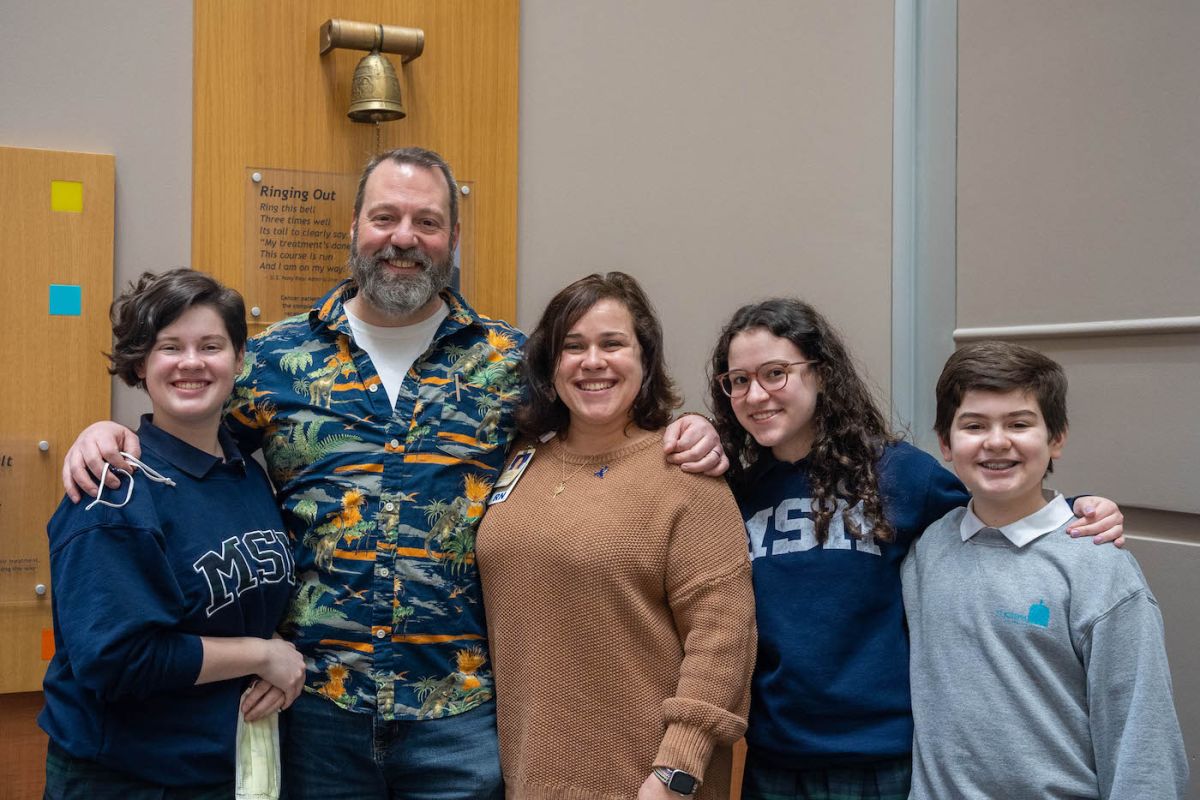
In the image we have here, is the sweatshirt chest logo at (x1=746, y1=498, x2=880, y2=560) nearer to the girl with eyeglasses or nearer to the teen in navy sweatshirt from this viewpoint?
the girl with eyeglasses

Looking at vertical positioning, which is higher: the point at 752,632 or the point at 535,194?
the point at 535,194

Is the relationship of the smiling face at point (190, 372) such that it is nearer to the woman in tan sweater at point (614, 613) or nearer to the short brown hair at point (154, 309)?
the short brown hair at point (154, 309)

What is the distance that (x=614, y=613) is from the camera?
1769mm

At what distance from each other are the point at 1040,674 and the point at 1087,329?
1.17 meters

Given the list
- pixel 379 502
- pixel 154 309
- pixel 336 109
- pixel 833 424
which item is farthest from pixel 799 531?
pixel 336 109

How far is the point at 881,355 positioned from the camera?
3.04 metres

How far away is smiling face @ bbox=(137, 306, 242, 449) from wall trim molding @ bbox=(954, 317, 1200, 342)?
72.1 inches

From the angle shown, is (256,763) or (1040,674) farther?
(256,763)

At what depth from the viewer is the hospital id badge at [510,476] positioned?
194cm

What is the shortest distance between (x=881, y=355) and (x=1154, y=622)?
1567mm

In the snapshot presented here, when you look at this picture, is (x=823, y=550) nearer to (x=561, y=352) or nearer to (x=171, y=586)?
(x=561, y=352)

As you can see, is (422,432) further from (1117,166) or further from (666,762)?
(1117,166)

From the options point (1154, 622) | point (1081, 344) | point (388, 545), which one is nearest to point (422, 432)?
point (388, 545)

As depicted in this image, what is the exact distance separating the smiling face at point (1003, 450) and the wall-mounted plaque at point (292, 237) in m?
1.44
